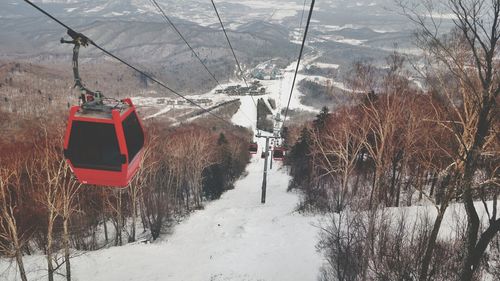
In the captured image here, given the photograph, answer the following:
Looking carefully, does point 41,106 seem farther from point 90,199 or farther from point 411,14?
point 411,14

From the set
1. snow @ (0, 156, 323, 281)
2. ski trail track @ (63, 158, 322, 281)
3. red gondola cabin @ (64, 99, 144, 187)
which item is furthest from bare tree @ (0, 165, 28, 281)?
red gondola cabin @ (64, 99, 144, 187)

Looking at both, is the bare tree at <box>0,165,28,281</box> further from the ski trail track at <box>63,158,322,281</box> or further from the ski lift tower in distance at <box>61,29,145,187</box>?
the ski lift tower in distance at <box>61,29,145,187</box>

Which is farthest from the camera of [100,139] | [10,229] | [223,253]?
[223,253]

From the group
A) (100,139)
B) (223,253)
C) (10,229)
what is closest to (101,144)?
(100,139)

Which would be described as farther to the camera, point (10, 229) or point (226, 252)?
point (226, 252)

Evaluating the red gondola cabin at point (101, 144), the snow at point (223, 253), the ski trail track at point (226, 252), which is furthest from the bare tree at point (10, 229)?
the red gondola cabin at point (101, 144)

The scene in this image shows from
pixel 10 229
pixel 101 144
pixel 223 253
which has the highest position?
pixel 101 144

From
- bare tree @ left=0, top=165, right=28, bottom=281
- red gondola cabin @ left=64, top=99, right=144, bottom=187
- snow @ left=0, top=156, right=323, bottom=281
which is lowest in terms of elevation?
snow @ left=0, top=156, right=323, bottom=281

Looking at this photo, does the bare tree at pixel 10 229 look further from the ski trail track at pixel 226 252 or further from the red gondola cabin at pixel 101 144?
the red gondola cabin at pixel 101 144

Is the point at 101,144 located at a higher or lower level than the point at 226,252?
higher

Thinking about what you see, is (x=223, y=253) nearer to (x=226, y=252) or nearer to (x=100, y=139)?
(x=226, y=252)
